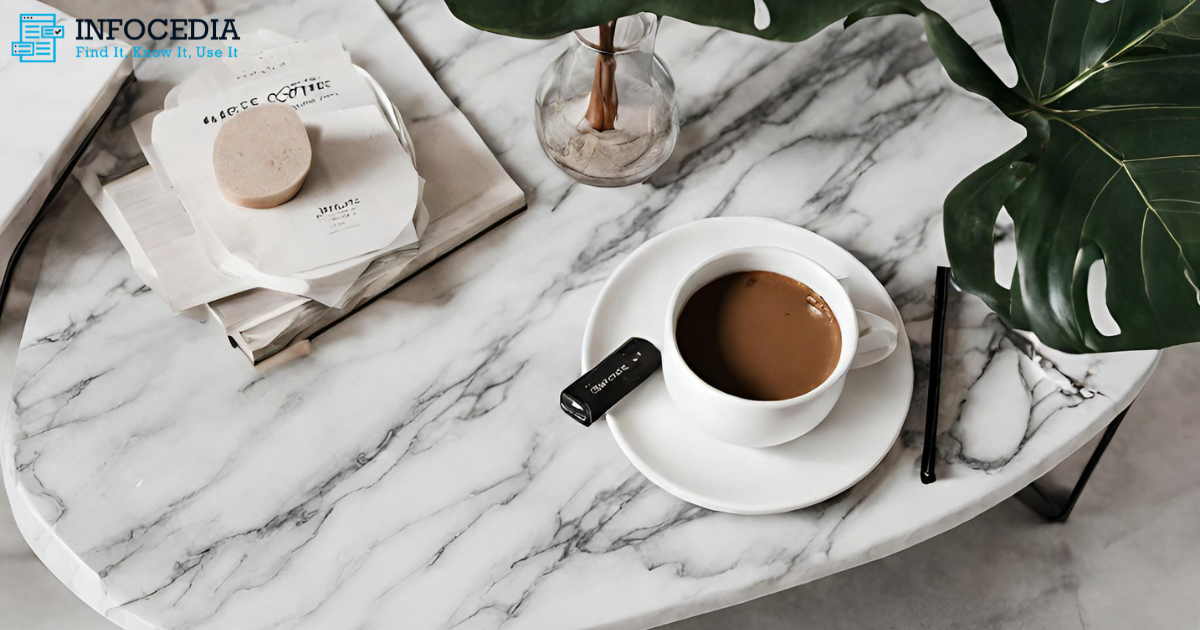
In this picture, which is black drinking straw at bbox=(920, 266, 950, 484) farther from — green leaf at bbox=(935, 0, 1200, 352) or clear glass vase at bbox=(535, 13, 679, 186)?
clear glass vase at bbox=(535, 13, 679, 186)

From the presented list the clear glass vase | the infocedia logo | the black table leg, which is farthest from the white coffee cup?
the black table leg

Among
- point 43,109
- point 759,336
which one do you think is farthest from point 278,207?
point 759,336

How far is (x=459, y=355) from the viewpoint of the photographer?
76 centimetres

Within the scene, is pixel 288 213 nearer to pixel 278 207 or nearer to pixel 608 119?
pixel 278 207

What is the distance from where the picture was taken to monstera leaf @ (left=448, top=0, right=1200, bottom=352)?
608 millimetres

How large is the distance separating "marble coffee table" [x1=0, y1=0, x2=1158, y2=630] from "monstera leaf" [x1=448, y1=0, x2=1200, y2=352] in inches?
5.7

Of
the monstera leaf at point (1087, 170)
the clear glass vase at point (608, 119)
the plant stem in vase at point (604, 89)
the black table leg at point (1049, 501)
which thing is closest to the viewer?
the monstera leaf at point (1087, 170)

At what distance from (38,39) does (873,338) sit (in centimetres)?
A: 75

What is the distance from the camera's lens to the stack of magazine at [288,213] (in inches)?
28.8

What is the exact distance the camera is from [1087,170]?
2.12 ft

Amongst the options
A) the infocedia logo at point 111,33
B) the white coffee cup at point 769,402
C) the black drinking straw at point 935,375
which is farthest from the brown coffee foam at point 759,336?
the infocedia logo at point 111,33

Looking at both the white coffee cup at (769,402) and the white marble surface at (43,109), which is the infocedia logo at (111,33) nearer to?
the white marble surface at (43,109)

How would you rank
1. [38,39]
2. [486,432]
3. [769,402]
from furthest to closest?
[38,39] → [486,432] → [769,402]

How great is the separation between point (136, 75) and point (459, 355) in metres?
0.40
